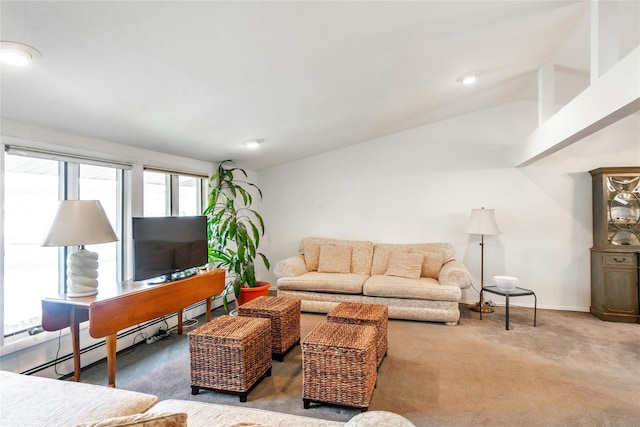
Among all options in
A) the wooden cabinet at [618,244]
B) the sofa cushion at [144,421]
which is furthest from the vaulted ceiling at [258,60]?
the sofa cushion at [144,421]

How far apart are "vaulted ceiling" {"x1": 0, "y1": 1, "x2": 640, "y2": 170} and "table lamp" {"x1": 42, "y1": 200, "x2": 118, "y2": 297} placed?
26.7 inches

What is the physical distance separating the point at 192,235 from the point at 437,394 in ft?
8.41

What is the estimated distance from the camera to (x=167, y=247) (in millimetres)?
3119

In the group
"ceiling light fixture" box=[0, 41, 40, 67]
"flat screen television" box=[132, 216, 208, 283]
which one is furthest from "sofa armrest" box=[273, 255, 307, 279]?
"ceiling light fixture" box=[0, 41, 40, 67]

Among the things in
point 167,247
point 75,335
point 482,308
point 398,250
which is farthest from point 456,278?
point 75,335

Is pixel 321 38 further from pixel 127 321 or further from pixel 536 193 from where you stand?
pixel 536 193

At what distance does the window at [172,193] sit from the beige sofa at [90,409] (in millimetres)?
2236

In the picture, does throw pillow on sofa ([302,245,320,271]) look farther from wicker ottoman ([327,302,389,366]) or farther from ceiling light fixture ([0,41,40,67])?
ceiling light fixture ([0,41,40,67])

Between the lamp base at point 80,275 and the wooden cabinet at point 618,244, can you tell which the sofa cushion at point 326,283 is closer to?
the lamp base at point 80,275

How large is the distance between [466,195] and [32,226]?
477cm

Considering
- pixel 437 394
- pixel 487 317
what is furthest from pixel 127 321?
pixel 487 317

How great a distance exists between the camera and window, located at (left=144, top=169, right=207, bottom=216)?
3648mm

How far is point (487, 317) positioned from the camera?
4.09 meters

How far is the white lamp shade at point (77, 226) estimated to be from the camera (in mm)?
2271
